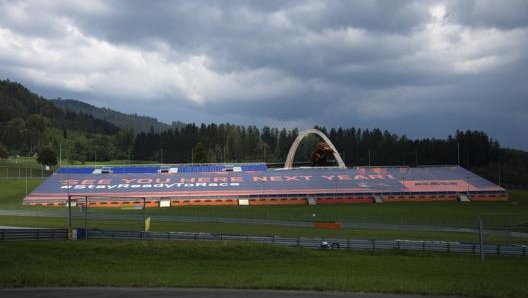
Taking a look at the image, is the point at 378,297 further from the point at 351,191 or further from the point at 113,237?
the point at 351,191

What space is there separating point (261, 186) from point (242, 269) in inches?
2972

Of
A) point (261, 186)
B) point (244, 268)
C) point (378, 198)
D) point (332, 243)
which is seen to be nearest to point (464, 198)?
point (378, 198)

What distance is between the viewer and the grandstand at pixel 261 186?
299 feet

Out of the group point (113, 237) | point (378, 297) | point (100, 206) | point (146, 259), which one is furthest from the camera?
point (100, 206)

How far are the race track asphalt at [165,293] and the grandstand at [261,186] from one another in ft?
222

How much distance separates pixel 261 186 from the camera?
98562mm

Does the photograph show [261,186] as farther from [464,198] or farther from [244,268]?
[244,268]

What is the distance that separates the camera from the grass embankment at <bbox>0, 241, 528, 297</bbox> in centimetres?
1772

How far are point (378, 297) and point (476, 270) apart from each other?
393 inches

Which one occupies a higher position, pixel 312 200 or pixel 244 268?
pixel 244 268

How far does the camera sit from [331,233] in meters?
48.7

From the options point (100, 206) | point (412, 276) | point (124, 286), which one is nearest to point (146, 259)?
point (124, 286)

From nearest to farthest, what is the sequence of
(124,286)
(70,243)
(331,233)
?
(124,286) < (70,243) < (331,233)

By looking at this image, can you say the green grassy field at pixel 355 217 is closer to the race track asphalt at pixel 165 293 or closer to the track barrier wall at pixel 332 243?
the track barrier wall at pixel 332 243
